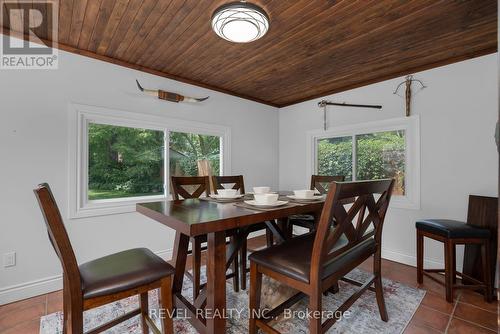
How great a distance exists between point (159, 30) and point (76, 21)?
0.62 metres

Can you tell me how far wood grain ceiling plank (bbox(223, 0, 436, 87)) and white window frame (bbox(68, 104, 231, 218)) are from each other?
1.46 m

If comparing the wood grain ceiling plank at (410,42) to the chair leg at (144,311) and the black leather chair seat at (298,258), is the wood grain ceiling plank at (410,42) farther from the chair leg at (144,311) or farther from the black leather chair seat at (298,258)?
the chair leg at (144,311)

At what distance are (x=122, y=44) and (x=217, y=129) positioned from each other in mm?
1504

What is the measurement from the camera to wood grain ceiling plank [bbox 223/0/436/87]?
1.69m

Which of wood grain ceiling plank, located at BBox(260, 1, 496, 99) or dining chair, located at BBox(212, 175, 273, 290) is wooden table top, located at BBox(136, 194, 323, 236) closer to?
dining chair, located at BBox(212, 175, 273, 290)

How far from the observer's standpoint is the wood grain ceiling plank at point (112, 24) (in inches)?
66.7

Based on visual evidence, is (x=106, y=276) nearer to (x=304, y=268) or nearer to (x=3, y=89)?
(x=304, y=268)

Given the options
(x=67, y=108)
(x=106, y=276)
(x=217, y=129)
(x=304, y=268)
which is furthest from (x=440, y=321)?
(x=67, y=108)

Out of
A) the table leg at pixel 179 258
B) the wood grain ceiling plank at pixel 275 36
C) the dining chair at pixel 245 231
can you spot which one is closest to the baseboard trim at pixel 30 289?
the table leg at pixel 179 258

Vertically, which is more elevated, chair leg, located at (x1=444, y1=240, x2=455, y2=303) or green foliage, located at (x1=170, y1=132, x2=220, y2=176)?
green foliage, located at (x1=170, y1=132, x2=220, y2=176)

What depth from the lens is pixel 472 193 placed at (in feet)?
7.71

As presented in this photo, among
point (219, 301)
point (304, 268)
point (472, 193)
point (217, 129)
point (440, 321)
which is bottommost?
point (440, 321)

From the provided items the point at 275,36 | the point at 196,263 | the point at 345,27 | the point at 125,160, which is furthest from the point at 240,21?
the point at 125,160

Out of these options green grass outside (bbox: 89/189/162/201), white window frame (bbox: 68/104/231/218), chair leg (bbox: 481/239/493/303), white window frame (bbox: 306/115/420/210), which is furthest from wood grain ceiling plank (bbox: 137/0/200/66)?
chair leg (bbox: 481/239/493/303)
